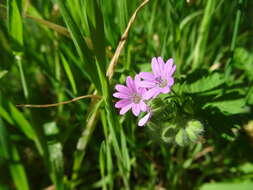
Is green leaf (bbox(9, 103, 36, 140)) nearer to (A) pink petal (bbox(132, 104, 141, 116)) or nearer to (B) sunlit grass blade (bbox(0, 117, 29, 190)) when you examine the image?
(B) sunlit grass blade (bbox(0, 117, 29, 190))

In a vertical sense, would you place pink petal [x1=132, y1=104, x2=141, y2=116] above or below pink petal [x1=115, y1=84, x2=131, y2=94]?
below

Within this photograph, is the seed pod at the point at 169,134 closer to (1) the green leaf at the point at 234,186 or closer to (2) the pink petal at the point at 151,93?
(2) the pink petal at the point at 151,93

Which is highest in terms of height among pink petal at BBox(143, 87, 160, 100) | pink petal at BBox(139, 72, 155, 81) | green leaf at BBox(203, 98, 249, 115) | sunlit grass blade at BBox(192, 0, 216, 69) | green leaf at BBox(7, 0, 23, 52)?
green leaf at BBox(7, 0, 23, 52)

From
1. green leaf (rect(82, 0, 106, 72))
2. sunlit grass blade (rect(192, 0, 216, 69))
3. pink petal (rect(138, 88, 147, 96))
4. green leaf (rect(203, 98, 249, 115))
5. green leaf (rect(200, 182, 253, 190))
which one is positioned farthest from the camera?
sunlit grass blade (rect(192, 0, 216, 69))

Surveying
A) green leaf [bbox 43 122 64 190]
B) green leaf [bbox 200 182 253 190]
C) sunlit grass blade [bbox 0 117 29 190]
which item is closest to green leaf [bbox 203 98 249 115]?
green leaf [bbox 200 182 253 190]

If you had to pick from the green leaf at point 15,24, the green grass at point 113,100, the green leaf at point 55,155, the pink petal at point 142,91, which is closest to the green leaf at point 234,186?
the green grass at point 113,100

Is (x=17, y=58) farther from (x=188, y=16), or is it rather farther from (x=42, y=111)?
(x=188, y=16)

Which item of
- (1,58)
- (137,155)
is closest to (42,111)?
(1,58)
